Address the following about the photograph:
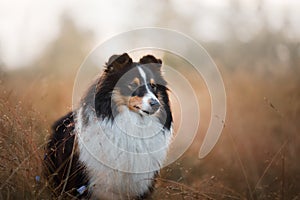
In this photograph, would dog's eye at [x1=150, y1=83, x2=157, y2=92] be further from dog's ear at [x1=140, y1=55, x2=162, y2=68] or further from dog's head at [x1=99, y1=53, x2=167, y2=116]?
dog's ear at [x1=140, y1=55, x2=162, y2=68]

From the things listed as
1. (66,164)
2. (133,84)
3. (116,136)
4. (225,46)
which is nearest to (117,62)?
(133,84)

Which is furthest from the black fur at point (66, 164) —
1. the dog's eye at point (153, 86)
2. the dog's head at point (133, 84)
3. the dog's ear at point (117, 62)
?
the dog's eye at point (153, 86)

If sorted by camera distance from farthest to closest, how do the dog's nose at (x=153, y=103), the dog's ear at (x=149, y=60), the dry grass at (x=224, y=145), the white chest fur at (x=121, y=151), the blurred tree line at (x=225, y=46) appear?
the blurred tree line at (x=225, y=46), the dog's ear at (x=149, y=60), the white chest fur at (x=121, y=151), the dog's nose at (x=153, y=103), the dry grass at (x=224, y=145)

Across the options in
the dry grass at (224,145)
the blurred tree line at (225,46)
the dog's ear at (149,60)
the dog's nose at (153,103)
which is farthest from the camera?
the blurred tree line at (225,46)

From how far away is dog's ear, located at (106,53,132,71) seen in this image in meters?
5.23

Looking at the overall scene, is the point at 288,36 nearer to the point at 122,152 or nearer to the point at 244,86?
the point at 244,86

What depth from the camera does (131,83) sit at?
5.26m

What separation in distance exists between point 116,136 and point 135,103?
39 cm

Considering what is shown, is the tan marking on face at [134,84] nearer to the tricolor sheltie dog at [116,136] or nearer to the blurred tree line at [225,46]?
the tricolor sheltie dog at [116,136]

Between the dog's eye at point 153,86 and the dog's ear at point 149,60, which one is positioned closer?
the dog's eye at point 153,86

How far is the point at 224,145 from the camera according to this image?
28.6ft

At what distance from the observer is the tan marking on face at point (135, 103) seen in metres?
5.11

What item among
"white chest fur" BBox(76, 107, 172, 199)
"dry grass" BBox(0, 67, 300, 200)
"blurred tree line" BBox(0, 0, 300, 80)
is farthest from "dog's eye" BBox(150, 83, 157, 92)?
"blurred tree line" BBox(0, 0, 300, 80)

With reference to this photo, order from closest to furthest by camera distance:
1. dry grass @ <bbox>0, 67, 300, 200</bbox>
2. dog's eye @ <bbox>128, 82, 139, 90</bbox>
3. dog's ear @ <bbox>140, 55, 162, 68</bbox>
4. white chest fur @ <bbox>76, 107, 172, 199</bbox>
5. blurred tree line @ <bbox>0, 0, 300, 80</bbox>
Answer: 1. dry grass @ <bbox>0, 67, 300, 200</bbox>
2. white chest fur @ <bbox>76, 107, 172, 199</bbox>
3. dog's eye @ <bbox>128, 82, 139, 90</bbox>
4. dog's ear @ <bbox>140, 55, 162, 68</bbox>
5. blurred tree line @ <bbox>0, 0, 300, 80</bbox>
